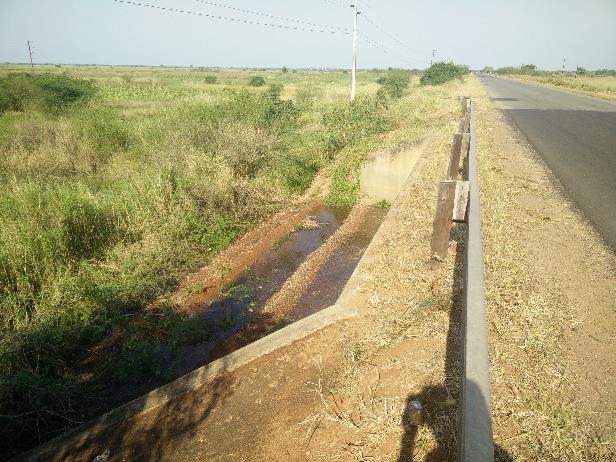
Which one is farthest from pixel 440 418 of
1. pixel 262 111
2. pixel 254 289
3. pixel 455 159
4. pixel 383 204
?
pixel 262 111

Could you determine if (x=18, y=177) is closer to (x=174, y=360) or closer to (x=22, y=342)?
(x=22, y=342)

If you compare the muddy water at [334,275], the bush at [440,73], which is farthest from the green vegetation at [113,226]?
the bush at [440,73]

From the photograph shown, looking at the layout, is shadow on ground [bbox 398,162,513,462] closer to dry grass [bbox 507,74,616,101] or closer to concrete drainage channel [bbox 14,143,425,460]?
concrete drainage channel [bbox 14,143,425,460]

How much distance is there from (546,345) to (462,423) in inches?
80.2

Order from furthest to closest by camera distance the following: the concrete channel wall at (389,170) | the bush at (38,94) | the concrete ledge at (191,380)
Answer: the bush at (38,94) → the concrete channel wall at (389,170) → the concrete ledge at (191,380)

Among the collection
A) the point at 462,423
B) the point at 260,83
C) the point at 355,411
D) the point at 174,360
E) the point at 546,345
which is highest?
the point at 260,83

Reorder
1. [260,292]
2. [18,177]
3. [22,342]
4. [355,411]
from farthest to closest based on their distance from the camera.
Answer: [18,177]
[260,292]
[22,342]
[355,411]

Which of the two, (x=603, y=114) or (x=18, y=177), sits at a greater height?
(x=603, y=114)

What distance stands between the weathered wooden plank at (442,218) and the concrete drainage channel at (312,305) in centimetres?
100

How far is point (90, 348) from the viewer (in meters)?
4.89

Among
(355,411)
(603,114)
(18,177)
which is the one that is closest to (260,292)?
(355,411)

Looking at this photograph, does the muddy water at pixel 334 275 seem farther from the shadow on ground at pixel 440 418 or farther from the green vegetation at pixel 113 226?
the shadow on ground at pixel 440 418

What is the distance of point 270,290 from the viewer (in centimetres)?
632

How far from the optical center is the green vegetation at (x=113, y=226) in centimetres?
427
